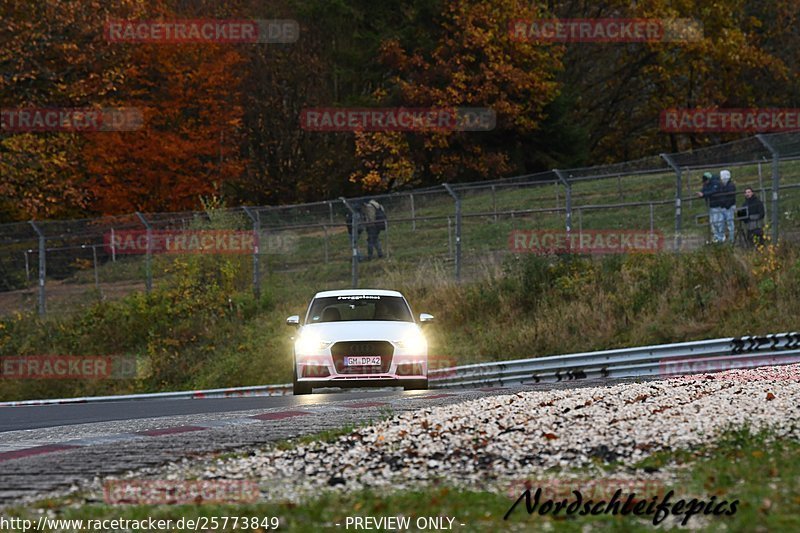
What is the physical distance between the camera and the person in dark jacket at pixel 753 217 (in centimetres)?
2577

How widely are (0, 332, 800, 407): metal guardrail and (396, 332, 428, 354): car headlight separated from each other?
375 centimetres

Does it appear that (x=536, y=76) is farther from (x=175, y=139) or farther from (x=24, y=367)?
(x=24, y=367)

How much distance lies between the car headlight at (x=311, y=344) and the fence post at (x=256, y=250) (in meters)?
13.0

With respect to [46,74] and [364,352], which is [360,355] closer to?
[364,352]

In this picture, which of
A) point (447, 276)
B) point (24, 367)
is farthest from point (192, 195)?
point (447, 276)

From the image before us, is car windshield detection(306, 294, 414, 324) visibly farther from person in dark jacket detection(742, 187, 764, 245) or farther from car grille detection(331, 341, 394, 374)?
person in dark jacket detection(742, 187, 764, 245)

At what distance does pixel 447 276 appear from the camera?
29906 millimetres

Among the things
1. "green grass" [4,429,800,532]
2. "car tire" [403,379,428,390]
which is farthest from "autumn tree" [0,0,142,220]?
"green grass" [4,429,800,532]

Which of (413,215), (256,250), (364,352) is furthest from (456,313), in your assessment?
(364,352)

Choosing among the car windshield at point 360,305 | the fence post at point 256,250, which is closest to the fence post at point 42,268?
the fence post at point 256,250

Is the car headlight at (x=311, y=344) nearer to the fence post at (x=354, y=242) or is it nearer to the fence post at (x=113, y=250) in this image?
the fence post at (x=354, y=242)

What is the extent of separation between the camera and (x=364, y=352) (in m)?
18.2

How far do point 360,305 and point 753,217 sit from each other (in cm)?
973

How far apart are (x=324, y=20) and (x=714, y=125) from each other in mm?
16780
